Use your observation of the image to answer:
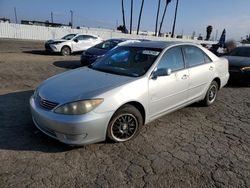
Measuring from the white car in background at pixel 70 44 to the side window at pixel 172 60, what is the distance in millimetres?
11454

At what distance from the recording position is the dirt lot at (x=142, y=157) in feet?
9.06

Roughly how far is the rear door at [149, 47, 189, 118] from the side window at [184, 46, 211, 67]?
0.23 metres

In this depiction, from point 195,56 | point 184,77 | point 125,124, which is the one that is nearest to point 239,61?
point 195,56

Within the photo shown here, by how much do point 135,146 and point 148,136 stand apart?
428 mm

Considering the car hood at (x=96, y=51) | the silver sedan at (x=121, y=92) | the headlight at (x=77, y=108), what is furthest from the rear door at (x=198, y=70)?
the car hood at (x=96, y=51)

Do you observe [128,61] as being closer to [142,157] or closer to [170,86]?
[170,86]

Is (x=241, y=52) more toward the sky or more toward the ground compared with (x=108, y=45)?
more toward the sky

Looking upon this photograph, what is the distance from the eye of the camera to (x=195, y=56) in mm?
4859

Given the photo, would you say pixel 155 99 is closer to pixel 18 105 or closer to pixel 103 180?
pixel 103 180

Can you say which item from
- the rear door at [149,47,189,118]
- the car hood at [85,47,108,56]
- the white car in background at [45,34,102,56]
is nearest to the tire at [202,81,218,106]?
the rear door at [149,47,189,118]

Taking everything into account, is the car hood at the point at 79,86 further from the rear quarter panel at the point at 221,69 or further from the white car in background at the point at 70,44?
the white car in background at the point at 70,44

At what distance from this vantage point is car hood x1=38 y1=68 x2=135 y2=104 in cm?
320

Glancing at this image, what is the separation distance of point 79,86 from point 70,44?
12.1 meters

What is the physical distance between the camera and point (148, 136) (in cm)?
389
